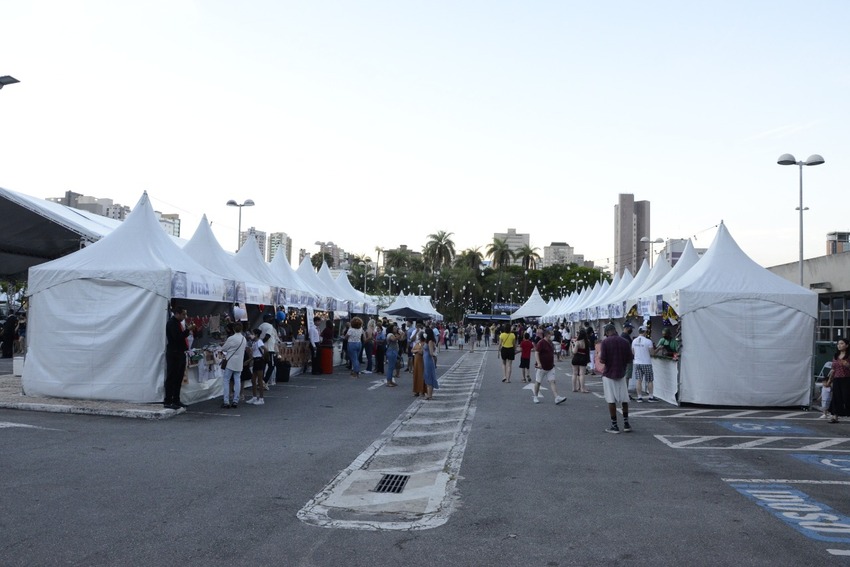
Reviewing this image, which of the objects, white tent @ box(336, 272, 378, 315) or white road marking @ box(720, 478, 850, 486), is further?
white tent @ box(336, 272, 378, 315)

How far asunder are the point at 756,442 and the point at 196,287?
10.9 metres

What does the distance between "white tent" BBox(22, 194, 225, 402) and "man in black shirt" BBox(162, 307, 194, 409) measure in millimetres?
334

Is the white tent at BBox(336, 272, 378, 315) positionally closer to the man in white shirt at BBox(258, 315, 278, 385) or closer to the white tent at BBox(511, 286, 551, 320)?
the man in white shirt at BBox(258, 315, 278, 385)

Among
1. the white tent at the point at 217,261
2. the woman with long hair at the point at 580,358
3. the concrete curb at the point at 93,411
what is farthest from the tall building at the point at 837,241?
the concrete curb at the point at 93,411

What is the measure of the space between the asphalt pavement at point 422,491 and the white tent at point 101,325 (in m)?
1.51

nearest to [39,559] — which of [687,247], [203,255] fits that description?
[203,255]

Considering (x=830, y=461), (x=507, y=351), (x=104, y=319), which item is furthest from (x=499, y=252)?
(x=830, y=461)

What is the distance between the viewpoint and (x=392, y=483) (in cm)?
800

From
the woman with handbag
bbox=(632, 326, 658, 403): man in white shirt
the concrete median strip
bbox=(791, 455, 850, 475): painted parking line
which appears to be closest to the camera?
the concrete median strip

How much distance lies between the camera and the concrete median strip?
637 cm

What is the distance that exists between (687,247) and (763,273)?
589 cm

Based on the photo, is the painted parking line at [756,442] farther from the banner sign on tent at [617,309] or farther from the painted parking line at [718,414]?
the banner sign on tent at [617,309]

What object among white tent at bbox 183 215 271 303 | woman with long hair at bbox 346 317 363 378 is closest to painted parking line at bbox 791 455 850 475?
white tent at bbox 183 215 271 303

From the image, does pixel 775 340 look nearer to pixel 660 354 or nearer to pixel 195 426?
pixel 660 354
